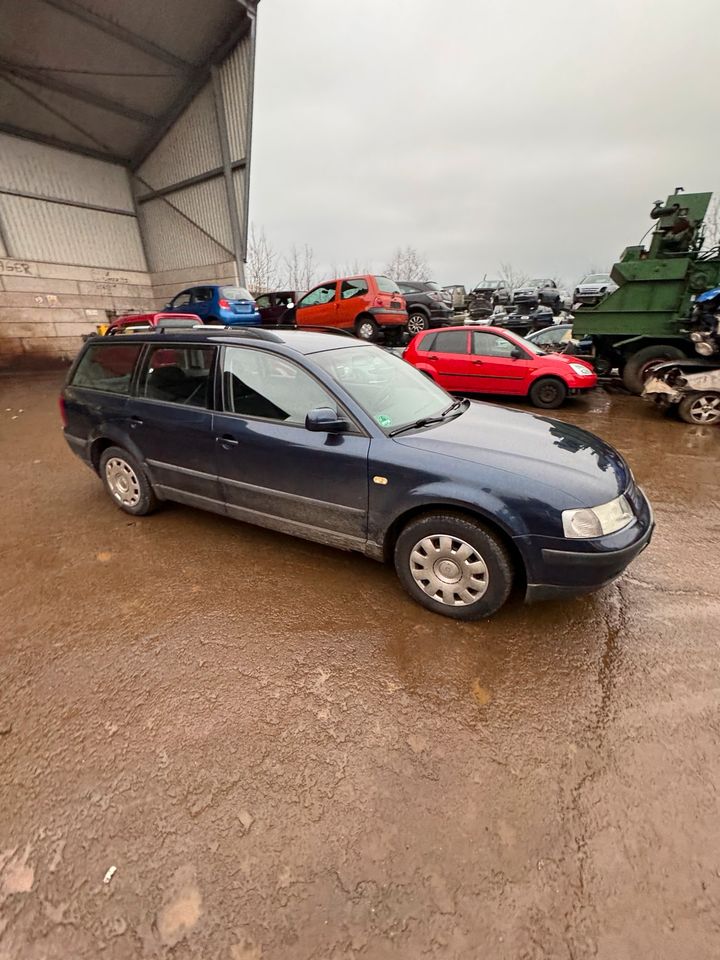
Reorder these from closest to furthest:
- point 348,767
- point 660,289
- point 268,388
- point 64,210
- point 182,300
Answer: point 348,767
point 268,388
point 660,289
point 182,300
point 64,210

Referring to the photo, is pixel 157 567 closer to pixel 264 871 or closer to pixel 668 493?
pixel 264 871

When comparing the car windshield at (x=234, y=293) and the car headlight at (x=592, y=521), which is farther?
the car windshield at (x=234, y=293)

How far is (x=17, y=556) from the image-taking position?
3.40m

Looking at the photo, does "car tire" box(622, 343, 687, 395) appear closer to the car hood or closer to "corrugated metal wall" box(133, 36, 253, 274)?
the car hood

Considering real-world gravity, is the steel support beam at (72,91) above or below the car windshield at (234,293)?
above

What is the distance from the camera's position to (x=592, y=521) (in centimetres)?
225

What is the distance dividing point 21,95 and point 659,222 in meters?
16.0

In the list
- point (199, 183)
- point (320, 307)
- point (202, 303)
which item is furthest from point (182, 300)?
point (320, 307)

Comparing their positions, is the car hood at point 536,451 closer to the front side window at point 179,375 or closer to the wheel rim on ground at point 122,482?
the front side window at point 179,375

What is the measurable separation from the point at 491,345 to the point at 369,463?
597 cm

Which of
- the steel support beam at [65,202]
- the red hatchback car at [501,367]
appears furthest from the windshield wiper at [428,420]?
the steel support beam at [65,202]

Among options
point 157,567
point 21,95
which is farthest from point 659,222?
point 21,95

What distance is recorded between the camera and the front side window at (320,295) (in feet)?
36.8

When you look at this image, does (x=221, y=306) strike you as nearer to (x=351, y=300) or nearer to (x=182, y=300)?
(x=182, y=300)
